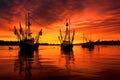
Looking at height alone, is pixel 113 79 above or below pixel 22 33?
below

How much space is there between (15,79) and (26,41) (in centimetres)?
10825

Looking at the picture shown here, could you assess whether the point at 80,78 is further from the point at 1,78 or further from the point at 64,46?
the point at 64,46

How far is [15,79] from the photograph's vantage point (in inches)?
1107

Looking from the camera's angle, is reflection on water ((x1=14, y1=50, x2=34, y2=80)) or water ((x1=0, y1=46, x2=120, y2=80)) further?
reflection on water ((x1=14, y1=50, x2=34, y2=80))

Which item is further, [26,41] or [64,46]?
[64,46]

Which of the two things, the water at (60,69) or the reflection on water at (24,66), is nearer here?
the water at (60,69)

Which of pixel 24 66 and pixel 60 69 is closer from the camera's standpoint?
pixel 60 69

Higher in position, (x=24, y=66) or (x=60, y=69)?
(x=24, y=66)

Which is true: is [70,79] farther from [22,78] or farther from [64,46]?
[64,46]

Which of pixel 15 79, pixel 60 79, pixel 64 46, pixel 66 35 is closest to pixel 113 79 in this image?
pixel 60 79

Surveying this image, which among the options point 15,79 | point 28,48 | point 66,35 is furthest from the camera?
point 66,35

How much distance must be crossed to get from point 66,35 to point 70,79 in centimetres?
12816

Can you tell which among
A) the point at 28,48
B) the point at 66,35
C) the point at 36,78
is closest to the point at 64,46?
the point at 66,35

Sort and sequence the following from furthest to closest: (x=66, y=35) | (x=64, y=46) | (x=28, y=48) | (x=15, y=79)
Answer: (x=66, y=35)
(x=64, y=46)
(x=28, y=48)
(x=15, y=79)
